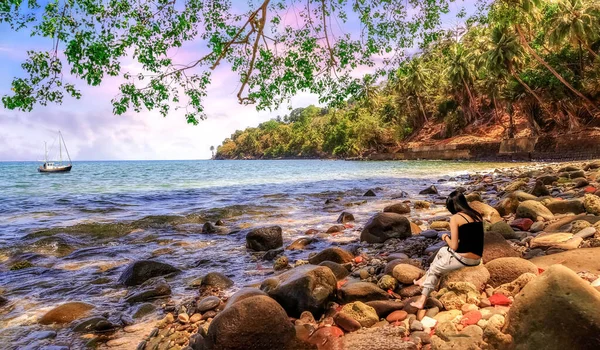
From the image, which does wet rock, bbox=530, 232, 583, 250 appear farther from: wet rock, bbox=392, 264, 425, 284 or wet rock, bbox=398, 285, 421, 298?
wet rock, bbox=398, 285, 421, 298

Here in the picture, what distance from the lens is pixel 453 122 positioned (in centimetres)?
7181

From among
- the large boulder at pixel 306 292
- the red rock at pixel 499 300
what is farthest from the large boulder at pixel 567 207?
the large boulder at pixel 306 292

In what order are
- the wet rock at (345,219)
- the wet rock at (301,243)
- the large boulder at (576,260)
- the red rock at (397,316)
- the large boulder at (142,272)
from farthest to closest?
the wet rock at (345,219)
the wet rock at (301,243)
the large boulder at (142,272)
the large boulder at (576,260)
the red rock at (397,316)

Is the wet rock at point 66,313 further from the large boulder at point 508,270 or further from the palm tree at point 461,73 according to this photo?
the palm tree at point 461,73

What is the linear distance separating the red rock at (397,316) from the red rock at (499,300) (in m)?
0.89

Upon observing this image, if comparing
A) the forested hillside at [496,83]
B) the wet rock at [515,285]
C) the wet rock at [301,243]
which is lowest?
the wet rock at [301,243]

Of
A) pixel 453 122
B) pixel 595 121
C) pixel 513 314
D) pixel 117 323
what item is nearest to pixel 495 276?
pixel 513 314

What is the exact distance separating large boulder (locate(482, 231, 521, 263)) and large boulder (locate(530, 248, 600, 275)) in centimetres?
33

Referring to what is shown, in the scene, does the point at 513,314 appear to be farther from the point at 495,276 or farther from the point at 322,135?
the point at 322,135

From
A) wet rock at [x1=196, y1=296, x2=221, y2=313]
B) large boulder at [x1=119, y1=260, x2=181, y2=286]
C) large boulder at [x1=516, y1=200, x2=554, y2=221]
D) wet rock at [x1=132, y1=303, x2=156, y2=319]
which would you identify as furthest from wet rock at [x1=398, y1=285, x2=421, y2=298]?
large boulder at [x1=516, y1=200, x2=554, y2=221]

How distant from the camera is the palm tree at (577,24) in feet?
113

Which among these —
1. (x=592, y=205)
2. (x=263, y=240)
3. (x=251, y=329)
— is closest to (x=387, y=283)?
(x=251, y=329)

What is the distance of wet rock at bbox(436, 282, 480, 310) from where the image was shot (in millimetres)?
3916

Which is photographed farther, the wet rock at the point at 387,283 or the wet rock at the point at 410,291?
the wet rock at the point at 387,283
